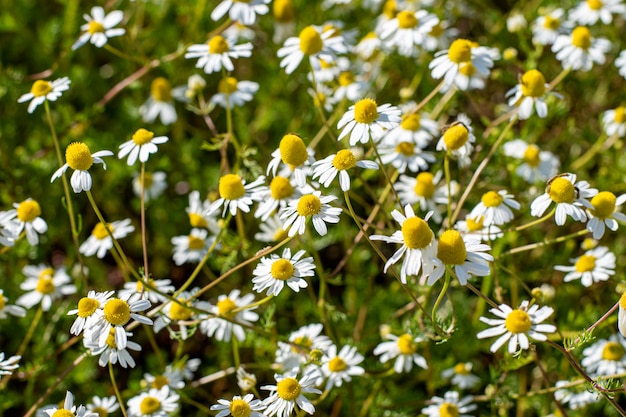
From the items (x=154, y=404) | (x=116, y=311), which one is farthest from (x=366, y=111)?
(x=154, y=404)

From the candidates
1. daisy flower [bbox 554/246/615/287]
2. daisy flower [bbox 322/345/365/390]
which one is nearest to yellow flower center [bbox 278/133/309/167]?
daisy flower [bbox 322/345/365/390]

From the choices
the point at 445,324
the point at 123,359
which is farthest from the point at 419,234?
the point at 123,359

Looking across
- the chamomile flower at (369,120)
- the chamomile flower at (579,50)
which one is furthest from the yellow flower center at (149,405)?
the chamomile flower at (579,50)

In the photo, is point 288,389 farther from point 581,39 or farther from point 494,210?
point 581,39

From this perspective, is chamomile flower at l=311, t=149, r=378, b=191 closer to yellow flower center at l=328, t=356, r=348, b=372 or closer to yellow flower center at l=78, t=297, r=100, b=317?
yellow flower center at l=328, t=356, r=348, b=372

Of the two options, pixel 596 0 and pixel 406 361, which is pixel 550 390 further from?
pixel 596 0

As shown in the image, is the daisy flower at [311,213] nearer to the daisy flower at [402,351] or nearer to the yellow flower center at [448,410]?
the daisy flower at [402,351]
